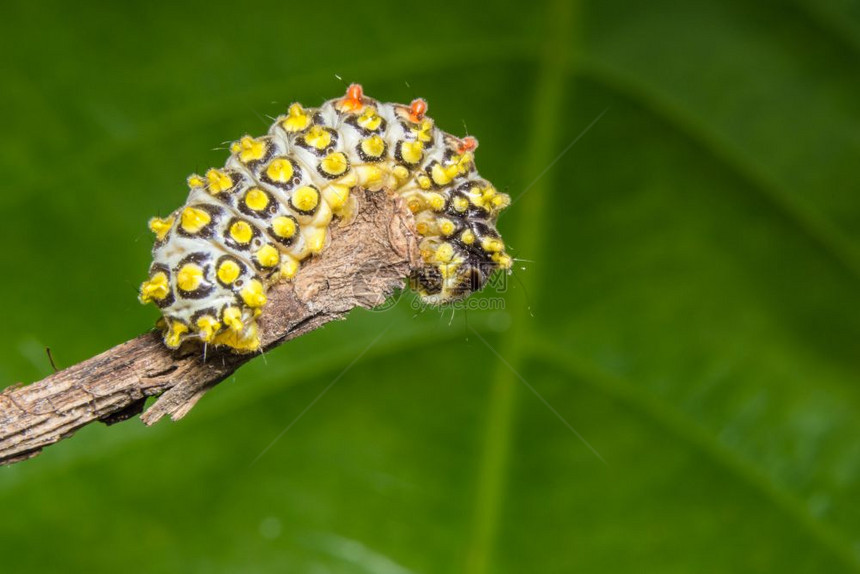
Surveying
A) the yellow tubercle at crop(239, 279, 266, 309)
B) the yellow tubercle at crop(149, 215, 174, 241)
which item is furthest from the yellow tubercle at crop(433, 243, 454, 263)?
the yellow tubercle at crop(149, 215, 174, 241)

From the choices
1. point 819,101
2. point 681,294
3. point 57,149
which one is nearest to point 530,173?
point 681,294

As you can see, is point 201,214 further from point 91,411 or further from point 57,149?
point 57,149

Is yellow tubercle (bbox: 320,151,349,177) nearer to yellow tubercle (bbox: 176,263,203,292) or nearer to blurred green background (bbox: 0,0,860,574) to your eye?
yellow tubercle (bbox: 176,263,203,292)

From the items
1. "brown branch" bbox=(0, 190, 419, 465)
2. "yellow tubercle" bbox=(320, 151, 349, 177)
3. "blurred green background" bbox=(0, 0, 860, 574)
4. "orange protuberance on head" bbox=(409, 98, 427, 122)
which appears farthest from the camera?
"blurred green background" bbox=(0, 0, 860, 574)

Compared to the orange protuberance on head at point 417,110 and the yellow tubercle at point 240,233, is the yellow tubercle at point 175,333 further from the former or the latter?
the orange protuberance on head at point 417,110

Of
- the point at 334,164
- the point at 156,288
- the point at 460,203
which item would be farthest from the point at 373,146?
the point at 156,288

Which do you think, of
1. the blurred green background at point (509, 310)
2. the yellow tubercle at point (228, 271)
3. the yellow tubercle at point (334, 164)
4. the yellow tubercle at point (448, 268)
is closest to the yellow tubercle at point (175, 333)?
the yellow tubercle at point (228, 271)
